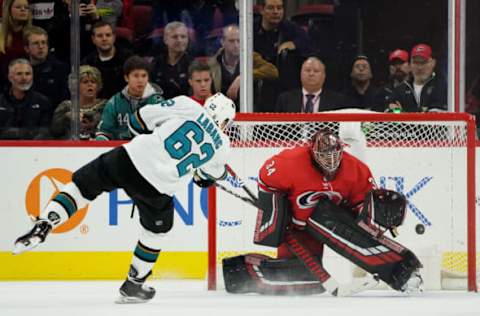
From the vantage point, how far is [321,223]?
516 cm

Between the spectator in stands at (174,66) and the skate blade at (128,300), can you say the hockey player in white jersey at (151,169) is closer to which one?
the skate blade at (128,300)

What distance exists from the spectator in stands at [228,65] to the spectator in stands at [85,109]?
2.21ft

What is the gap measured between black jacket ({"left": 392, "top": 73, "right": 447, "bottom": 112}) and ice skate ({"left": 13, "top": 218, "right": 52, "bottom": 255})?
2.44 m

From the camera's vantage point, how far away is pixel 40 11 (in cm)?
646

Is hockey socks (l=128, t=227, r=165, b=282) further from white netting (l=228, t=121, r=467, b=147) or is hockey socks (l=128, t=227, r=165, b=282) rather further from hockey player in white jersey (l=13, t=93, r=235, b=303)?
white netting (l=228, t=121, r=467, b=147)

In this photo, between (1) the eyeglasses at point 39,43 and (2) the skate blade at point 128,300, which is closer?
(2) the skate blade at point 128,300

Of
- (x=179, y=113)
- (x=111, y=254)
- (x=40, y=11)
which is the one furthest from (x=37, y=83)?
(x=179, y=113)

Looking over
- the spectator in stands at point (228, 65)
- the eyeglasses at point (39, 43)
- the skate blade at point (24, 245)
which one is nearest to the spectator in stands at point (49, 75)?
the eyeglasses at point (39, 43)

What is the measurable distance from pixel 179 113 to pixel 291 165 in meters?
0.67

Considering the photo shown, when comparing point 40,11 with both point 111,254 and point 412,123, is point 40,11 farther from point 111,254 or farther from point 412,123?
point 412,123

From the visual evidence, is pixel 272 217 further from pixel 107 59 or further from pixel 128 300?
pixel 107 59

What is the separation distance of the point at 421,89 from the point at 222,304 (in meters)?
2.16

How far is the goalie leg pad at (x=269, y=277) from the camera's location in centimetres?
518

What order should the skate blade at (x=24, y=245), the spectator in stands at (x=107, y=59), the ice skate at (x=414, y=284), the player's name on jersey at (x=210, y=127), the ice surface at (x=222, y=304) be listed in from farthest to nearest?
the spectator in stands at (x=107, y=59), the ice skate at (x=414, y=284), the player's name on jersey at (x=210, y=127), the skate blade at (x=24, y=245), the ice surface at (x=222, y=304)
